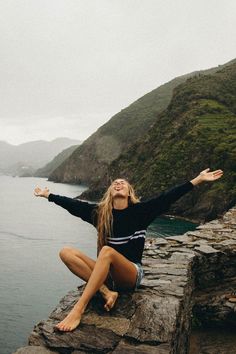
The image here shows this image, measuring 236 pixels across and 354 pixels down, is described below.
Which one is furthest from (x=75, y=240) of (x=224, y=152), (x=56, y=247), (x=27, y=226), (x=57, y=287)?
(x=224, y=152)

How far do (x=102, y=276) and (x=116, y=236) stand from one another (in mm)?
860

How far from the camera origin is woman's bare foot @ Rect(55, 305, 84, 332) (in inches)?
226

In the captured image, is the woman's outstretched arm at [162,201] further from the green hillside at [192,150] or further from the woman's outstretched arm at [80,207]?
the green hillside at [192,150]

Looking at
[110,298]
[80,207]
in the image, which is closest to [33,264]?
[80,207]

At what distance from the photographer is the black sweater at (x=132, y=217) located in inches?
271

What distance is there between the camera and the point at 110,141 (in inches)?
6462

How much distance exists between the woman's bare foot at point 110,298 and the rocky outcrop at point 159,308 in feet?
0.36

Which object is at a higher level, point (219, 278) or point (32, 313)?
point (219, 278)

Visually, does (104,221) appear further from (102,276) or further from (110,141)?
(110,141)

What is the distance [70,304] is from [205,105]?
3042 inches

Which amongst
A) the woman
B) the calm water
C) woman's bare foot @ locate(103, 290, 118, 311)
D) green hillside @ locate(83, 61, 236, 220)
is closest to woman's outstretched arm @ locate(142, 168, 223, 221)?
the woman

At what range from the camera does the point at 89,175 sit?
514 feet

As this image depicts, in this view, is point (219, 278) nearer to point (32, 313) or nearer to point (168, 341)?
point (168, 341)

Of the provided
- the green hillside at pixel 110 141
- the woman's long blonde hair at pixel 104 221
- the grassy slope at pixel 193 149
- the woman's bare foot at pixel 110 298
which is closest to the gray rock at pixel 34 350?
the woman's bare foot at pixel 110 298
